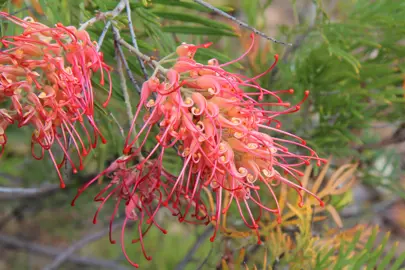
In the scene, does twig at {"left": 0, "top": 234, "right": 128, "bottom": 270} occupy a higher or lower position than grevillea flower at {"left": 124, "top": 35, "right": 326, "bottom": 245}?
lower

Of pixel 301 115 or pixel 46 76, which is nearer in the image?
pixel 46 76

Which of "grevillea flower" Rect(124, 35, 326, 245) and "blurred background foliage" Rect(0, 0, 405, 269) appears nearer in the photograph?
"grevillea flower" Rect(124, 35, 326, 245)

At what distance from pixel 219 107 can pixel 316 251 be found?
0.30 m

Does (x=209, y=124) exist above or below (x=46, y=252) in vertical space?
above

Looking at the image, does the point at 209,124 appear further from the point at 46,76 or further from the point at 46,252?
the point at 46,252

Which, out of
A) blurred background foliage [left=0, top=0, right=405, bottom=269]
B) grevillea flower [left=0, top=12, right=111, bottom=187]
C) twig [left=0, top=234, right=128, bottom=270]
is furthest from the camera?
twig [left=0, top=234, right=128, bottom=270]

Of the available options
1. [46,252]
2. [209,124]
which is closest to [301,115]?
[209,124]

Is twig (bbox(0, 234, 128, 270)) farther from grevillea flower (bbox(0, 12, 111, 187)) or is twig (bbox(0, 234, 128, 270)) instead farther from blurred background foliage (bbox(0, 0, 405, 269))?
grevillea flower (bbox(0, 12, 111, 187))

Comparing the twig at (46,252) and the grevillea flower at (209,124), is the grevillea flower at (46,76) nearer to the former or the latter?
the grevillea flower at (209,124)

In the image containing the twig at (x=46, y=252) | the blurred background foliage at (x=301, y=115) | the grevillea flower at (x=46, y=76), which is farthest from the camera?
the twig at (x=46, y=252)

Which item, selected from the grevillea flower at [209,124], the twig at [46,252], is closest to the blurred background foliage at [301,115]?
the twig at [46,252]

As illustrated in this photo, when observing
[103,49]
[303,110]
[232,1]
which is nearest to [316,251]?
[303,110]

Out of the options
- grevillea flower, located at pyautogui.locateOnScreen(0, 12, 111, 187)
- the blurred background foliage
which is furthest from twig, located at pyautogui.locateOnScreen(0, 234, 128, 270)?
grevillea flower, located at pyautogui.locateOnScreen(0, 12, 111, 187)

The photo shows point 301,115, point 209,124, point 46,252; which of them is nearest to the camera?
point 209,124
